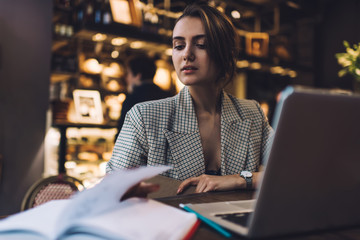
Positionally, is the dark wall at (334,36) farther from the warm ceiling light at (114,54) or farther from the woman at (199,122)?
the woman at (199,122)

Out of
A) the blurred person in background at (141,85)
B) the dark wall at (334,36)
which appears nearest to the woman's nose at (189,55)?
the blurred person in background at (141,85)

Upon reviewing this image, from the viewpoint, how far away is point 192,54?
4.52 feet

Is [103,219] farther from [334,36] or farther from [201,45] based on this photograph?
[334,36]

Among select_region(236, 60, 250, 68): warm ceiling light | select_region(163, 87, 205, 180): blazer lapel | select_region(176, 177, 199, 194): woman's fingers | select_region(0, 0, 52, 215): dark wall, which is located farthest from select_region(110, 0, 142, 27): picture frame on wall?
select_region(176, 177, 199, 194): woman's fingers

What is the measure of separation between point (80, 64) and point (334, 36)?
17.9ft

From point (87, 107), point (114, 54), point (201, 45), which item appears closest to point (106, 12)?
point (87, 107)

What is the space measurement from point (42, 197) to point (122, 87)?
14.8 feet

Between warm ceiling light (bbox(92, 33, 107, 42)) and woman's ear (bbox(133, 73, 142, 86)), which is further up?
warm ceiling light (bbox(92, 33, 107, 42))

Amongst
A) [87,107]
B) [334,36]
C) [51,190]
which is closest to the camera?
[51,190]

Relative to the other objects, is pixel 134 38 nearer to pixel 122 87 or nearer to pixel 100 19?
pixel 100 19

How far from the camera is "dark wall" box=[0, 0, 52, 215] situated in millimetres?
3227

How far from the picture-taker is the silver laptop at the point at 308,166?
497 mm

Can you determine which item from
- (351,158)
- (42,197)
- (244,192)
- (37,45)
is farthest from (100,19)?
(351,158)

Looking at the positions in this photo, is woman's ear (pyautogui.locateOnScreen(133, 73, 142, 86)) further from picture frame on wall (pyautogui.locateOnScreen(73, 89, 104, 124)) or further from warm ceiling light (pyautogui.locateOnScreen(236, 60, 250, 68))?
warm ceiling light (pyautogui.locateOnScreen(236, 60, 250, 68))
